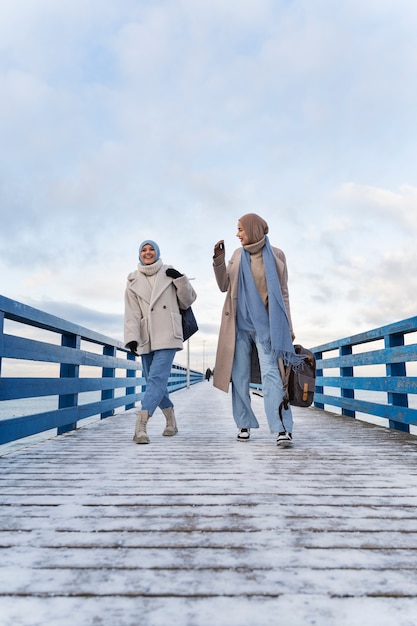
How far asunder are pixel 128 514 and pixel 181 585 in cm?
66

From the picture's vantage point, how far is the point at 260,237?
3.99 meters

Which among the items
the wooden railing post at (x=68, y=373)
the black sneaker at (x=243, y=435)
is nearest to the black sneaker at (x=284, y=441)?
the black sneaker at (x=243, y=435)

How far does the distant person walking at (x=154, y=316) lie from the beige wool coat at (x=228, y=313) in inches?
16.0

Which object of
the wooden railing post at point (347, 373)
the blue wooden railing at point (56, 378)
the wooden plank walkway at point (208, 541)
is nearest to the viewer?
the wooden plank walkway at point (208, 541)

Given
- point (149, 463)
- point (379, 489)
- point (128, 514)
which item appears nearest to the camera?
point (128, 514)

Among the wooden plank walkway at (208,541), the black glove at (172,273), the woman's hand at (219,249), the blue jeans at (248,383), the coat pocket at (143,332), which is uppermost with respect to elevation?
the woman's hand at (219,249)

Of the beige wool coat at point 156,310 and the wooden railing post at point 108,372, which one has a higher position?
the beige wool coat at point 156,310

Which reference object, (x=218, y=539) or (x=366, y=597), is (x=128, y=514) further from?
(x=366, y=597)

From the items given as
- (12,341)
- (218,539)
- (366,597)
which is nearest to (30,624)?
(218,539)

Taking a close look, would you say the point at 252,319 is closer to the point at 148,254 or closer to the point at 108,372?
the point at 148,254

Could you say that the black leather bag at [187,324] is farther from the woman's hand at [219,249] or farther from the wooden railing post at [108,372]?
the wooden railing post at [108,372]

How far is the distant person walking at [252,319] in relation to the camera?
12.4 feet

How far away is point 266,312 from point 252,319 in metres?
0.14

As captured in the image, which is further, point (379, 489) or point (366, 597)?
point (379, 489)
